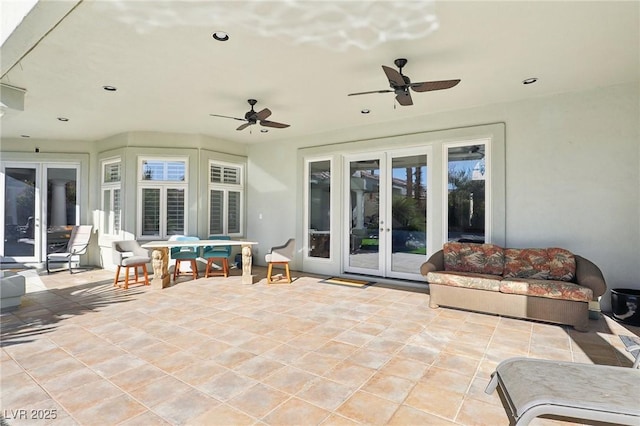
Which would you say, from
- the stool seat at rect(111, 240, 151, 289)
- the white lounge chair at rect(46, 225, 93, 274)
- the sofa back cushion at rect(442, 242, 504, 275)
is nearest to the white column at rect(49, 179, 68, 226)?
the white lounge chair at rect(46, 225, 93, 274)

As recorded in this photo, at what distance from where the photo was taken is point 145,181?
700 centimetres

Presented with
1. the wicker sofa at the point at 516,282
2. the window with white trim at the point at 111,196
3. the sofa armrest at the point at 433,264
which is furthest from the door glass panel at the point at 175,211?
the wicker sofa at the point at 516,282

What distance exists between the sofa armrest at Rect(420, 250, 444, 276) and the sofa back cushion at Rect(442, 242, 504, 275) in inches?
2.7

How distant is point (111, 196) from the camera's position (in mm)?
7457

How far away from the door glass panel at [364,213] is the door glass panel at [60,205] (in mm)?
6649

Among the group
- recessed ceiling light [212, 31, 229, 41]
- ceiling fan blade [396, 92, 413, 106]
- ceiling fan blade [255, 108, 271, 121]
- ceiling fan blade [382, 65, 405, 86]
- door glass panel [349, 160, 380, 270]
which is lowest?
door glass panel [349, 160, 380, 270]

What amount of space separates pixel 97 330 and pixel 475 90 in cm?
547

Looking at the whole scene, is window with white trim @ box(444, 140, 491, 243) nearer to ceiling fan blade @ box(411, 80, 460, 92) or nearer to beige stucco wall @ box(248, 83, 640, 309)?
beige stucco wall @ box(248, 83, 640, 309)

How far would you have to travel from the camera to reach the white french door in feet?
18.9

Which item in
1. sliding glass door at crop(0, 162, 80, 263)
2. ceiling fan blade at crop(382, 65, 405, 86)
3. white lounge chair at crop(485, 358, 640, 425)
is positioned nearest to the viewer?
white lounge chair at crop(485, 358, 640, 425)

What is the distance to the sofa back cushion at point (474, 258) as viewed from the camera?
454cm

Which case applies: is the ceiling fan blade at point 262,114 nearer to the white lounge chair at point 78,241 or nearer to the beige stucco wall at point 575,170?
the beige stucco wall at point 575,170

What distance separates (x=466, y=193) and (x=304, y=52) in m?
3.40

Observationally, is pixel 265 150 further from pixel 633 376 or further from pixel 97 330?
pixel 633 376
